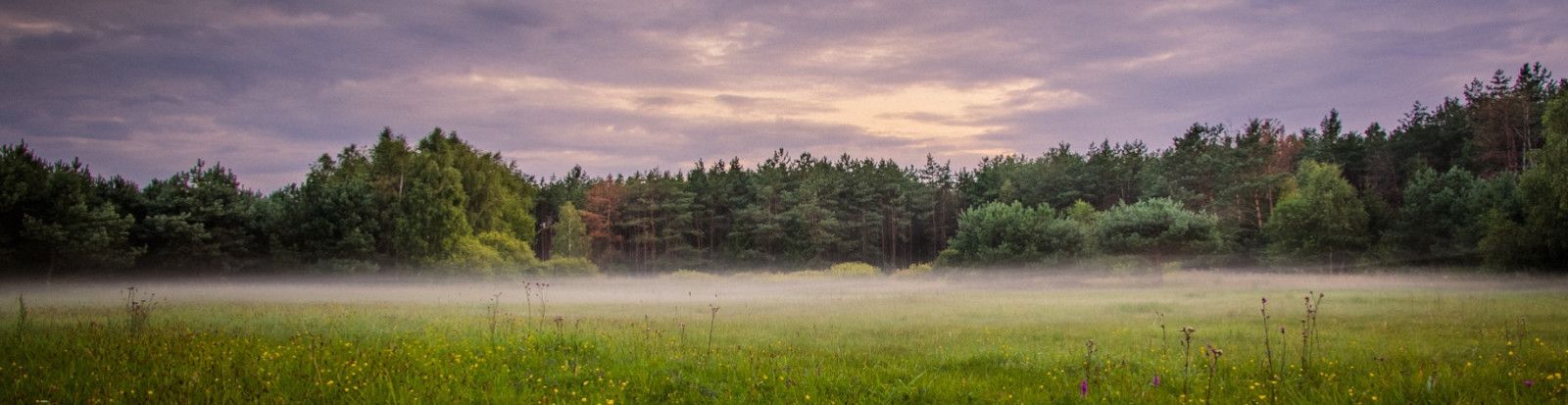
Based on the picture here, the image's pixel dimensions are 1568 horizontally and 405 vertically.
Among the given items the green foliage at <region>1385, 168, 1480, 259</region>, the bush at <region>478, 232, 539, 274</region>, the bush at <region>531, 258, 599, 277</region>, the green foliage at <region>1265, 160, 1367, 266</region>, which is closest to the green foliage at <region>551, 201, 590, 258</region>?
the bush at <region>531, 258, 599, 277</region>

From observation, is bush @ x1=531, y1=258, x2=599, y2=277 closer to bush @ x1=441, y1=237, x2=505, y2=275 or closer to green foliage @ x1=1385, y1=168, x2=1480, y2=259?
bush @ x1=441, y1=237, x2=505, y2=275

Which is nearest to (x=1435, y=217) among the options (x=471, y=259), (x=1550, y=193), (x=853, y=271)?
(x=1550, y=193)

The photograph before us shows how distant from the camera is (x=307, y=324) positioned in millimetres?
15406

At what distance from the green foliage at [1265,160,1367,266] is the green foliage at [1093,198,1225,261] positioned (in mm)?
11078

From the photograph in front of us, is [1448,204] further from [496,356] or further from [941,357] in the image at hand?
[496,356]

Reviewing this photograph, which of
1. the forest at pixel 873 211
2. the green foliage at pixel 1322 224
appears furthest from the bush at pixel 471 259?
the green foliage at pixel 1322 224

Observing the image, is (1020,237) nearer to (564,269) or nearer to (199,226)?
(564,269)

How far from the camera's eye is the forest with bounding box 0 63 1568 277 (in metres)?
44.1

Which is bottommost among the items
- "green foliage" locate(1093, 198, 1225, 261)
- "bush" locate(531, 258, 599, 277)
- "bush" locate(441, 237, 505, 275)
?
"bush" locate(531, 258, 599, 277)

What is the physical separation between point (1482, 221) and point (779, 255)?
60.5 meters

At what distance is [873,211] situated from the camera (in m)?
93.2

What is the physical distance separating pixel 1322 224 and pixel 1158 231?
1675 cm

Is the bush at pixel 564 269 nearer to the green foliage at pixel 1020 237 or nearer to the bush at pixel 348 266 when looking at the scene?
the bush at pixel 348 266

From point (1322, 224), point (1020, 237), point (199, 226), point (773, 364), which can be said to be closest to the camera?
point (773, 364)
